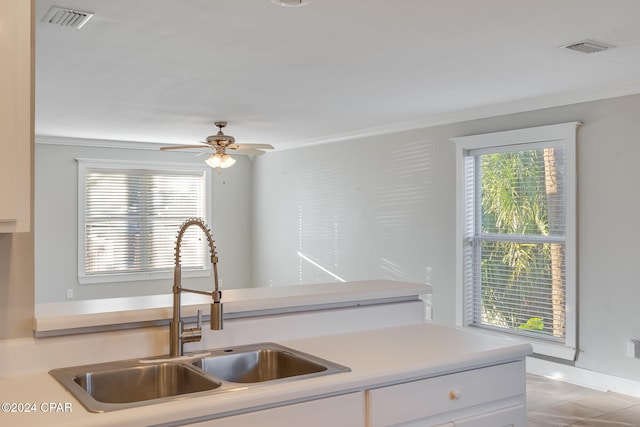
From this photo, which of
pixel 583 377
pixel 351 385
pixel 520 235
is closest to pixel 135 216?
pixel 520 235

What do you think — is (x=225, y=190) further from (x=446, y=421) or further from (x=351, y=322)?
(x=446, y=421)

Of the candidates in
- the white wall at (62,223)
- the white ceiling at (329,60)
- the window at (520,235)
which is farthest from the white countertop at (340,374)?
the white wall at (62,223)

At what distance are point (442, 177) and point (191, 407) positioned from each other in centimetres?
485

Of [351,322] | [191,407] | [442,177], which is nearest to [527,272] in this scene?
[442,177]

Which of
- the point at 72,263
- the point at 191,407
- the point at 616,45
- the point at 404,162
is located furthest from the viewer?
the point at 72,263

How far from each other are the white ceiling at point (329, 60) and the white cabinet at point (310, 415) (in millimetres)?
1799

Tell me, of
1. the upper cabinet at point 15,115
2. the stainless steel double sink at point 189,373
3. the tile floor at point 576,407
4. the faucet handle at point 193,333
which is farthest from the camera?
the tile floor at point 576,407

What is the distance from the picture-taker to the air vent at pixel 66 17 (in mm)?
2854

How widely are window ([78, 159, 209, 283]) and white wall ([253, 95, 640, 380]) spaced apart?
1.08 m

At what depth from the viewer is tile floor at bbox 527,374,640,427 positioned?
3.98m

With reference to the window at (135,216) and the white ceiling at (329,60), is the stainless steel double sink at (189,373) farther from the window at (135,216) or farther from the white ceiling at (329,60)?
the window at (135,216)

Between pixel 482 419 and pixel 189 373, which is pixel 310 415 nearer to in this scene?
pixel 189 373

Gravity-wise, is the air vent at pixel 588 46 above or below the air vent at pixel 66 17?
above

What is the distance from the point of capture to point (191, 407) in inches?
59.3
